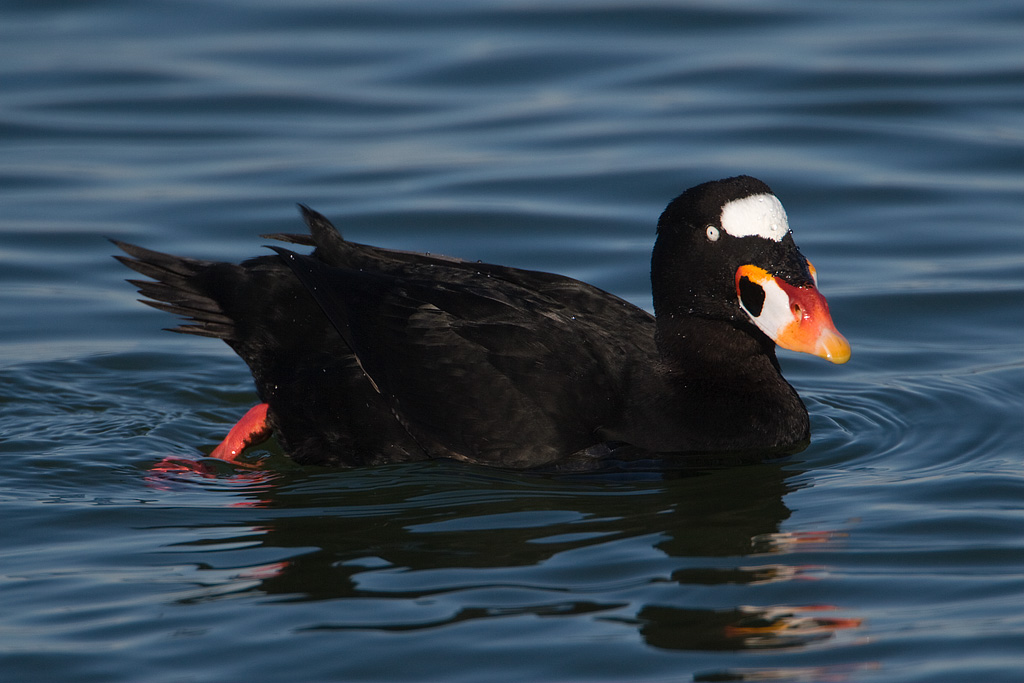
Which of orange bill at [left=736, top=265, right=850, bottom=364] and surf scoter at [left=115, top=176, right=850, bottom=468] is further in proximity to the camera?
surf scoter at [left=115, top=176, right=850, bottom=468]

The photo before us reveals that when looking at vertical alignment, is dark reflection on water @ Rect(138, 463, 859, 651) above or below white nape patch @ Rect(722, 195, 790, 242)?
below

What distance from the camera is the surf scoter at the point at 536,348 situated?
5449mm

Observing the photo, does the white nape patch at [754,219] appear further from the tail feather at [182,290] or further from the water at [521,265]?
the tail feather at [182,290]

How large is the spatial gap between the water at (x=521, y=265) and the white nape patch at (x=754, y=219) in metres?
0.96

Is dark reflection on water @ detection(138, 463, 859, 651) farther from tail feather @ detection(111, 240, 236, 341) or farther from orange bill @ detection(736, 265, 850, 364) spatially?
tail feather @ detection(111, 240, 236, 341)

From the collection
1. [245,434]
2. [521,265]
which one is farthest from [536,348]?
[521,265]

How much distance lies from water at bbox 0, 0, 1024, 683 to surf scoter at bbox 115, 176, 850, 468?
0.20 m

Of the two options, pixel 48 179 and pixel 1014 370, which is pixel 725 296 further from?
pixel 48 179

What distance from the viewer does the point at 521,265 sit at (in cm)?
873

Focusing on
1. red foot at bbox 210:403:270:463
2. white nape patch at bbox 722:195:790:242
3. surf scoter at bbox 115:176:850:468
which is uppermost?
white nape patch at bbox 722:195:790:242

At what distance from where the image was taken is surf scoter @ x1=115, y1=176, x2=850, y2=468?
5.45 metres

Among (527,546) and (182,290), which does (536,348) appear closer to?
(527,546)

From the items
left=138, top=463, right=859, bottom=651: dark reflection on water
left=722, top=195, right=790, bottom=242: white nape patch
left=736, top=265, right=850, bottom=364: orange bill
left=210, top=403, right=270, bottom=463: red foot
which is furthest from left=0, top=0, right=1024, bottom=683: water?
left=722, top=195, right=790, bottom=242: white nape patch

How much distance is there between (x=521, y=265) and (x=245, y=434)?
3055 millimetres
